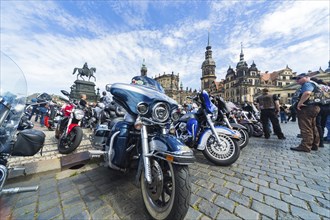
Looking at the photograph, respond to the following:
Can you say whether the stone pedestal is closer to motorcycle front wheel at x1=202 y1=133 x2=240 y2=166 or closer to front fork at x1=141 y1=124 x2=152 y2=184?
motorcycle front wheel at x1=202 y1=133 x2=240 y2=166

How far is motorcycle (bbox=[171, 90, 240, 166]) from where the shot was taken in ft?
9.37

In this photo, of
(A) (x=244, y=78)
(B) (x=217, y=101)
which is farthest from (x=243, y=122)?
(A) (x=244, y=78)

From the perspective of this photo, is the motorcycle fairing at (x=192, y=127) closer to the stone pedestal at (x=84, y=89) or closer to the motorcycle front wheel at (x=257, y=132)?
the motorcycle front wheel at (x=257, y=132)

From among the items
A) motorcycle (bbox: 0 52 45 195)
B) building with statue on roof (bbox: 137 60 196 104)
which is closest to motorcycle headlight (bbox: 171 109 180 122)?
motorcycle (bbox: 0 52 45 195)

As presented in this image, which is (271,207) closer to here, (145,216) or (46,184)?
(145,216)

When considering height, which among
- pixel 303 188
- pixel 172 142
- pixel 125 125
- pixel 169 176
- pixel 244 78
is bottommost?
pixel 303 188

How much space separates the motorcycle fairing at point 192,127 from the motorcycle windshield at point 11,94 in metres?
2.71

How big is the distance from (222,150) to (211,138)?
0.31m

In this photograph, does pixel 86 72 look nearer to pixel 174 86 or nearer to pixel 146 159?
pixel 146 159

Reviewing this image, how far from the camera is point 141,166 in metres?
1.55

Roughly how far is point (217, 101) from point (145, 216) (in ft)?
10.0

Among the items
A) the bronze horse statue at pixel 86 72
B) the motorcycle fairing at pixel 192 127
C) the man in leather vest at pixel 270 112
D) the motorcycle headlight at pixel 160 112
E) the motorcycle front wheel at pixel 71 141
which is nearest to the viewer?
the motorcycle headlight at pixel 160 112

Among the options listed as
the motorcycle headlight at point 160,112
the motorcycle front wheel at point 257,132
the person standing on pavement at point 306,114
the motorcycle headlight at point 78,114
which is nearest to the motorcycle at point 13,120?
the motorcycle headlight at point 160,112

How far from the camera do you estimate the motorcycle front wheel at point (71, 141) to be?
337 centimetres
